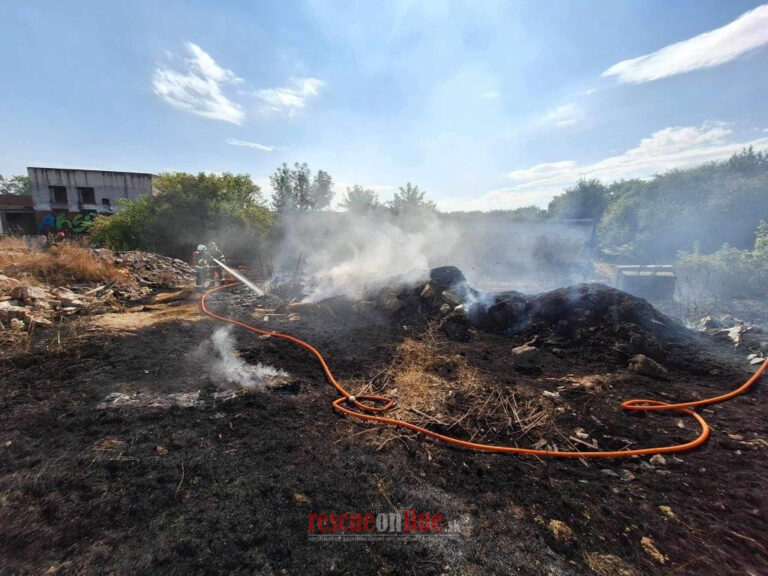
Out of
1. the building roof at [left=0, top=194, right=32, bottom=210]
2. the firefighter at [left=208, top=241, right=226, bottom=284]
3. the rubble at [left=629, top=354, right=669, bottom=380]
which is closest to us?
the rubble at [left=629, top=354, right=669, bottom=380]

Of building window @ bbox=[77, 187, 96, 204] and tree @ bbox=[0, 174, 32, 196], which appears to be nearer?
building window @ bbox=[77, 187, 96, 204]

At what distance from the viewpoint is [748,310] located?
9.18 meters

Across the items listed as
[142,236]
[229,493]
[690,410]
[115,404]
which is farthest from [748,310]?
[142,236]

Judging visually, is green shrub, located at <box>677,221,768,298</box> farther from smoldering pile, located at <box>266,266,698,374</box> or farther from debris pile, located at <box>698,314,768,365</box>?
smoldering pile, located at <box>266,266,698,374</box>

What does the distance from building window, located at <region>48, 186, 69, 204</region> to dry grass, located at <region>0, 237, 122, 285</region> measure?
21.2 m

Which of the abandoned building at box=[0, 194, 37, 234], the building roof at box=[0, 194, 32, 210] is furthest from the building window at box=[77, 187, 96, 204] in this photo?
the building roof at box=[0, 194, 32, 210]

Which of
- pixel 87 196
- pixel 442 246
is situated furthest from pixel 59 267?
pixel 87 196

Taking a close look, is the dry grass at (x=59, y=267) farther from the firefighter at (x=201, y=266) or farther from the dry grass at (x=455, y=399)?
the dry grass at (x=455, y=399)

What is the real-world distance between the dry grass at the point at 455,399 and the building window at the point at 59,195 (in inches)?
1368

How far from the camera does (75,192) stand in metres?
25.5

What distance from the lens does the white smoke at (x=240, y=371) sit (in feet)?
15.0

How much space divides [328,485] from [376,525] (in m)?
0.57

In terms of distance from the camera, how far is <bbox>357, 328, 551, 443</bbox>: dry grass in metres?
3.58

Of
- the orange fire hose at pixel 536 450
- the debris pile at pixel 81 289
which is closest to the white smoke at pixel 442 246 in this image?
the debris pile at pixel 81 289
